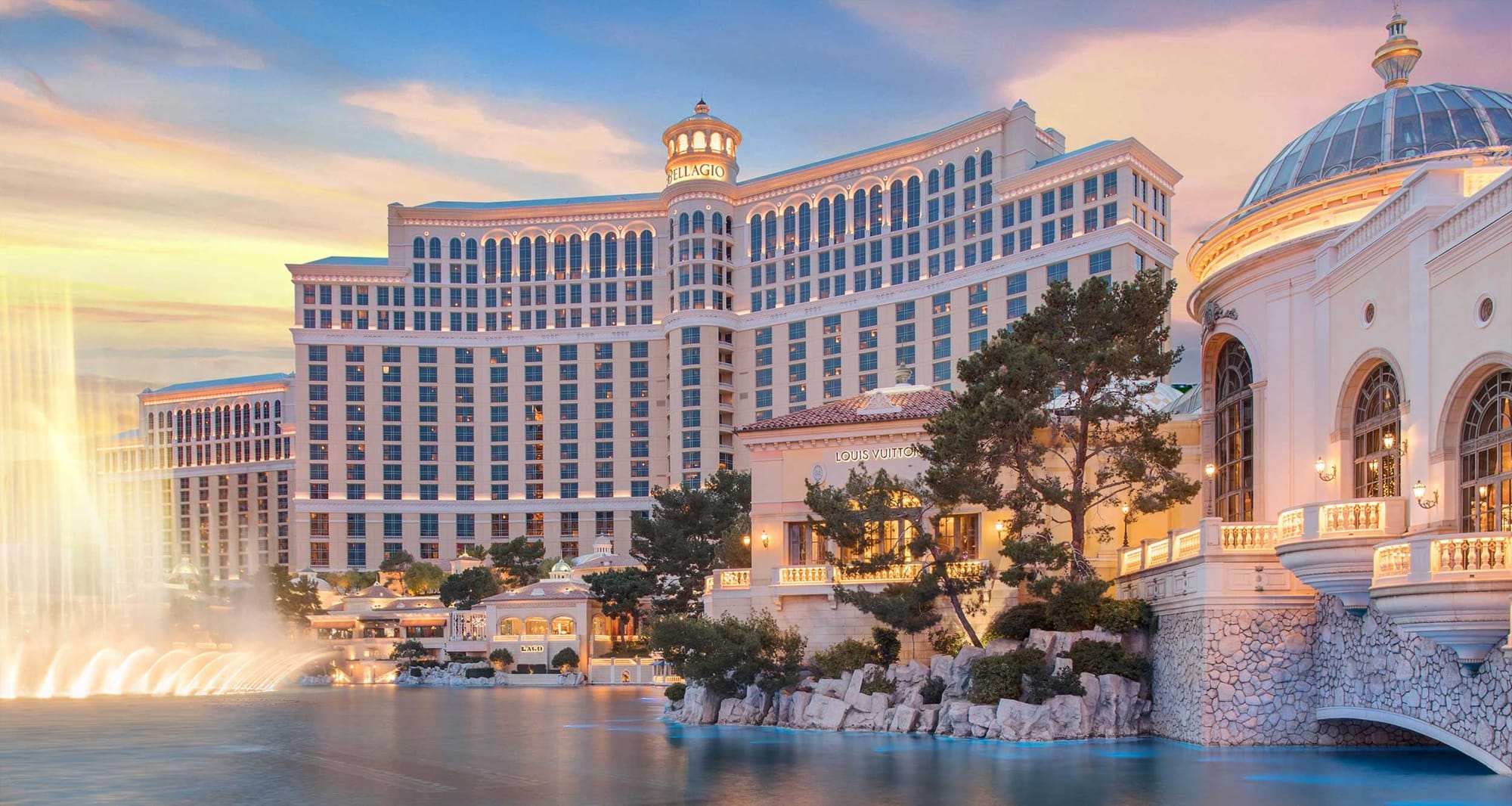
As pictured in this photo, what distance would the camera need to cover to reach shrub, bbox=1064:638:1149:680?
29578 mm

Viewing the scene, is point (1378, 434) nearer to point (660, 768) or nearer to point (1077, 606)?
point (1077, 606)

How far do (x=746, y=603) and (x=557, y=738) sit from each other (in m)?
7.13

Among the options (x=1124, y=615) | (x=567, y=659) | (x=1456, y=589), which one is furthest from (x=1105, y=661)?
(x=567, y=659)

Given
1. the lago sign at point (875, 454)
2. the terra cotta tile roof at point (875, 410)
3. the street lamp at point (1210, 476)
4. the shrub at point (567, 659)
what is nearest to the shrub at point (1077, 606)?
the street lamp at point (1210, 476)

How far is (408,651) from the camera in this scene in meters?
82.2

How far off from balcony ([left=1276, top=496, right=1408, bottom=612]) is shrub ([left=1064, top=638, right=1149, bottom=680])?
6.60m

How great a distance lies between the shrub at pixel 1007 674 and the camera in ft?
97.9

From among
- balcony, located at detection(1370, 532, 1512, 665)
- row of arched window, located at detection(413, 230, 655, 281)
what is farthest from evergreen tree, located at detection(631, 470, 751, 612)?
row of arched window, located at detection(413, 230, 655, 281)

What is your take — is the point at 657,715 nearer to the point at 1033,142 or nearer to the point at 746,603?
the point at 746,603

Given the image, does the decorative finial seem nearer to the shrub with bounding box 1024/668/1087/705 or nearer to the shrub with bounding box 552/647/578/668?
the shrub with bounding box 1024/668/1087/705

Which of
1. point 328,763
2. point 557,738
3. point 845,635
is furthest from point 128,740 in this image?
point 845,635

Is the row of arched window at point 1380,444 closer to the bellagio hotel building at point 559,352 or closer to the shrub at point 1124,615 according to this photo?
the shrub at point 1124,615

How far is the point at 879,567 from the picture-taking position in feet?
112

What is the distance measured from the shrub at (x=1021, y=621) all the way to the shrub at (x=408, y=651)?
57305 mm
